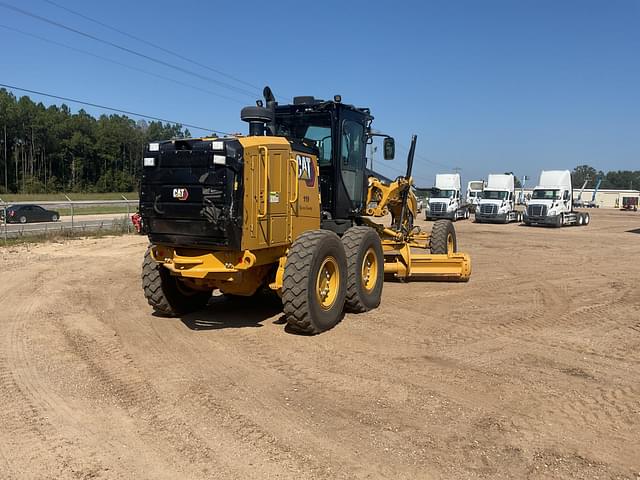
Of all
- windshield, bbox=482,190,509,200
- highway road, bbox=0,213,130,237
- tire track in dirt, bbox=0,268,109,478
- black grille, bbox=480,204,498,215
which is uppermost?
windshield, bbox=482,190,509,200

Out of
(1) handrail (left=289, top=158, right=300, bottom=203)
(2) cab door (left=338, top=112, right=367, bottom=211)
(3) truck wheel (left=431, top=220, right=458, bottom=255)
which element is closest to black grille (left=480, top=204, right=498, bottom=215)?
(3) truck wheel (left=431, top=220, right=458, bottom=255)

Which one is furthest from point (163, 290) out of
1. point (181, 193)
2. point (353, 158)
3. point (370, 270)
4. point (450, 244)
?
point (450, 244)

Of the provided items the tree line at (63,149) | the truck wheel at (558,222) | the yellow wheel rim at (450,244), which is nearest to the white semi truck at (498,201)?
the truck wheel at (558,222)

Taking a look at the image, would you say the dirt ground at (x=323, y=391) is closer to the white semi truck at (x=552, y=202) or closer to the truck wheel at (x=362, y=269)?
the truck wheel at (x=362, y=269)

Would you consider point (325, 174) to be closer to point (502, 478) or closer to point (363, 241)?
point (363, 241)

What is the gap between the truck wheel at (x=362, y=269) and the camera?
7715 millimetres

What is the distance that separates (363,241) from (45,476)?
5328mm

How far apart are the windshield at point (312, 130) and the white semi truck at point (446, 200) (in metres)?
30.1

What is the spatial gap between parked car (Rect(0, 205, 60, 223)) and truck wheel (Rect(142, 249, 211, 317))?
28.9 metres

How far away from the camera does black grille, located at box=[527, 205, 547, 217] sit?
3344 centimetres

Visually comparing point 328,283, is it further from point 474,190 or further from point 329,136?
point 474,190

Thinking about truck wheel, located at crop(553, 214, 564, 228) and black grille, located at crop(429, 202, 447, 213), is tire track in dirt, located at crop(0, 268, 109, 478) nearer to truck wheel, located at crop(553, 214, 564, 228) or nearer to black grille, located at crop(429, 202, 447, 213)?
truck wheel, located at crop(553, 214, 564, 228)

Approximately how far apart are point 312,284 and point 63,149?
311ft

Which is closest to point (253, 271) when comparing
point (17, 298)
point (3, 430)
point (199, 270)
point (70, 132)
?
point (199, 270)
